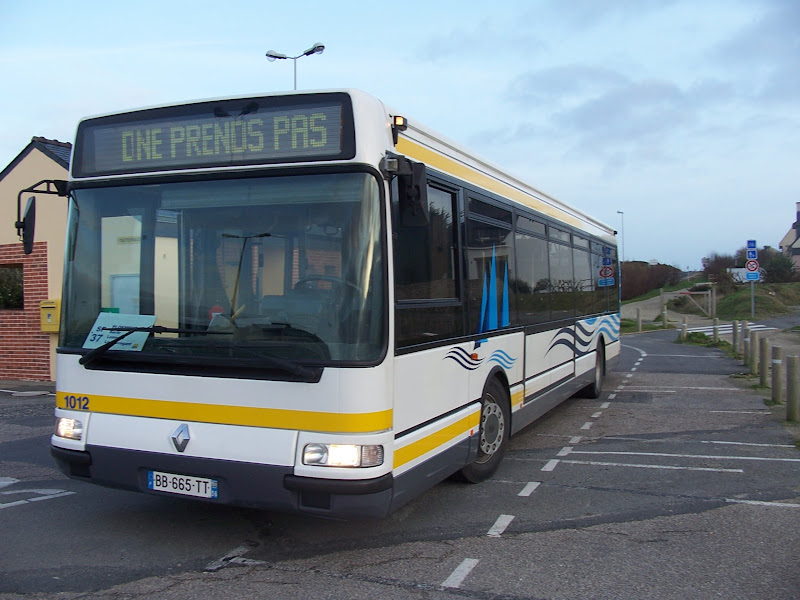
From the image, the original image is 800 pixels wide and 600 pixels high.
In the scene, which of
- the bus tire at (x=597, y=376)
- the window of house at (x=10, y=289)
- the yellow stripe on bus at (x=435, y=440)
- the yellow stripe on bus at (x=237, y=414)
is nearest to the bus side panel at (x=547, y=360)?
the yellow stripe on bus at (x=435, y=440)

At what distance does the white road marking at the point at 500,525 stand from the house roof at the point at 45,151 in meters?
11.9

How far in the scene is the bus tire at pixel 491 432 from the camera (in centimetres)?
639

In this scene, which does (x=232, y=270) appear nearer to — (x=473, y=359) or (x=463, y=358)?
(x=463, y=358)

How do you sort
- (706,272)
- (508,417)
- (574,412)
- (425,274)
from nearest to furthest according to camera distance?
(425,274) < (508,417) < (574,412) < (706,272)

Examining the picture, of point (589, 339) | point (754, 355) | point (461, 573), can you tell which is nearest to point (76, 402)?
point (461, 573)

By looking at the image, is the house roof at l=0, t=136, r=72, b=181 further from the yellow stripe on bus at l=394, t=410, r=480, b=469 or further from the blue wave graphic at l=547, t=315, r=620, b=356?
the yellow stripe on bus at l=394, t=410, r=480, b=469

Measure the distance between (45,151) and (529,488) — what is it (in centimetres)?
1220

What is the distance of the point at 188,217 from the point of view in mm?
4797

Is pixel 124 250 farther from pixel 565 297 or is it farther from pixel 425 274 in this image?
pixel 565 297

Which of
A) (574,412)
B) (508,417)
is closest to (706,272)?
(574,412)

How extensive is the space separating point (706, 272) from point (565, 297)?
5715cm

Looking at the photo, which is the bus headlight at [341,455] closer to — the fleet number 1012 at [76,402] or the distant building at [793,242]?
the fleet number 1012 at [76,402]

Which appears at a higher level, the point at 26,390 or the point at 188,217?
the point at 188,217

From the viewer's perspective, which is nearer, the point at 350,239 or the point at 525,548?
the point at 350,239
